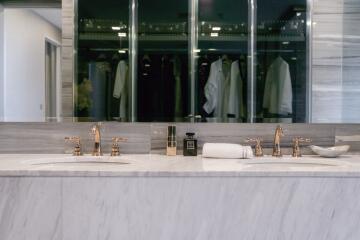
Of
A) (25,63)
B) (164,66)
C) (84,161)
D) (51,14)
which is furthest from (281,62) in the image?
(25,63)

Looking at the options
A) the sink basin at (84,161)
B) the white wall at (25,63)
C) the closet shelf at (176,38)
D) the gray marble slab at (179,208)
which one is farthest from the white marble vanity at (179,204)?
the closet shelf at (176,38)

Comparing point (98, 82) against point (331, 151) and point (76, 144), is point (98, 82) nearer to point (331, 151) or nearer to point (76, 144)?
point (76, 144)

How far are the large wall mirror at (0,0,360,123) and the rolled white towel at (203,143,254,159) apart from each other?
0.24 meters

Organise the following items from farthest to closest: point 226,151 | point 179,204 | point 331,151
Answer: point 331,151 < point 226,151 < point 179,204

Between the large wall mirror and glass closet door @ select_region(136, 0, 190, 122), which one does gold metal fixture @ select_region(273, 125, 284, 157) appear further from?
glass closet door @ select_region(136, 0, 190, 122)

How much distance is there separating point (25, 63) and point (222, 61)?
3.62ft

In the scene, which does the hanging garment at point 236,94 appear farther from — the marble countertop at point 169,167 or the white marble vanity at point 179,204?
the white marble vanity at point 179,204

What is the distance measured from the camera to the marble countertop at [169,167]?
1459mm

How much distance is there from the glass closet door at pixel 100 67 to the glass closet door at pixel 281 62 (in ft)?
2.49

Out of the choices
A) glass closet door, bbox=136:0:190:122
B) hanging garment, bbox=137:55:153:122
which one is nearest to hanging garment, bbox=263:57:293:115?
glass closet door, bbox=136:0:190:122

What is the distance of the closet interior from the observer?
82.2 inches

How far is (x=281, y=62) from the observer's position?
212cm

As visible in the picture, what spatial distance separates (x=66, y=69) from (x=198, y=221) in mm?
1150

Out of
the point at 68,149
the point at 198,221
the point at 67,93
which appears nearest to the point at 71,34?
the point at 67,93
